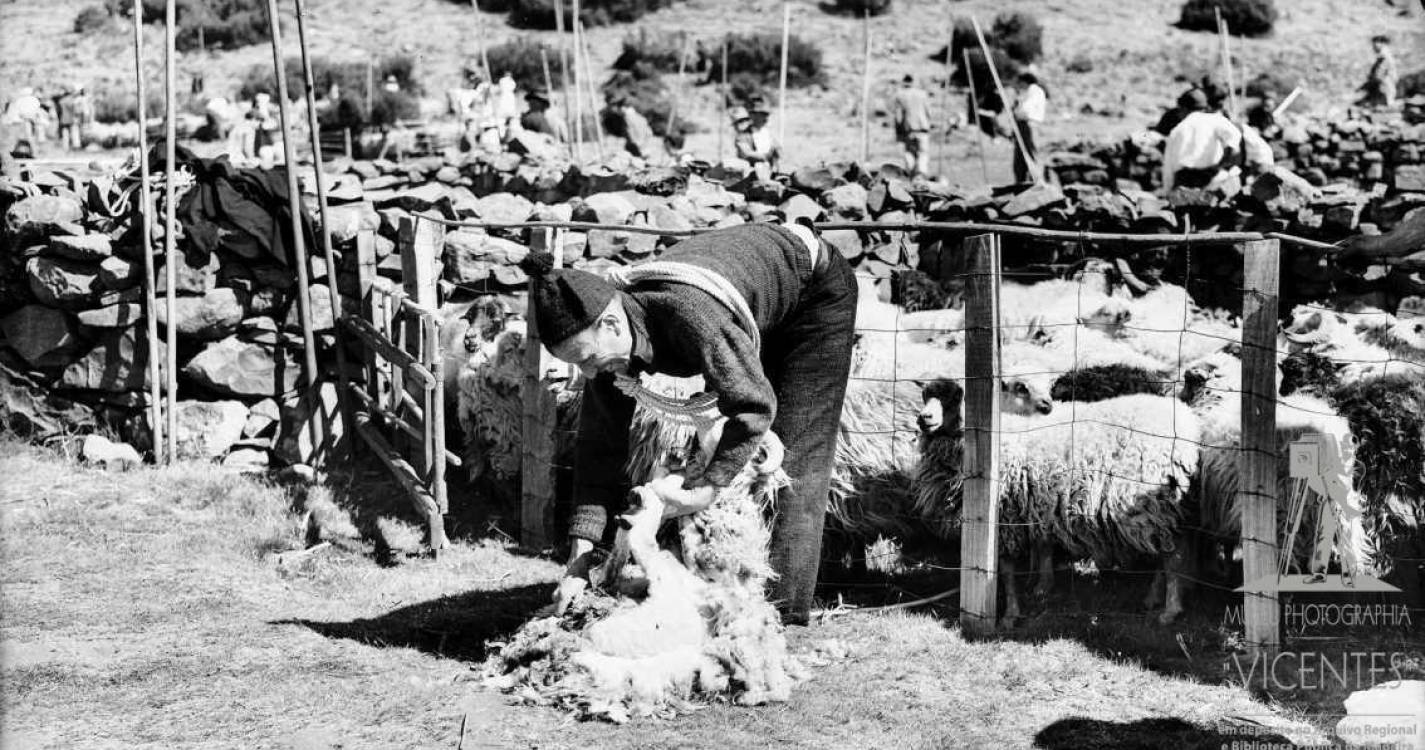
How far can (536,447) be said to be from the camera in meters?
7.21

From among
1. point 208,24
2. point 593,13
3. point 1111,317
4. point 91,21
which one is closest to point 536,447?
point 1111,317

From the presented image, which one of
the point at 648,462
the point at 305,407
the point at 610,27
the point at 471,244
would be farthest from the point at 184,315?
the point at 610,27

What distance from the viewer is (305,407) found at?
8.70 metres

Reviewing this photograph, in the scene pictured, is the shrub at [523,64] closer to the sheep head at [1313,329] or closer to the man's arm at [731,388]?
the sheep head at [1313,329]

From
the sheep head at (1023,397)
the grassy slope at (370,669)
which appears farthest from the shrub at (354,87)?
the sheep head at (1023,397)

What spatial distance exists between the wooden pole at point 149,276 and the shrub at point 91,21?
2543cm

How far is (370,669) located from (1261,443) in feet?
11.3

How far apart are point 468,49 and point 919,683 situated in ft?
86.8

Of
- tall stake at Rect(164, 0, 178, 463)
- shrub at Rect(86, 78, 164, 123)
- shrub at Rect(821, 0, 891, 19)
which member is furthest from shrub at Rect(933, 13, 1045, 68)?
tall stake at Rect(164, 0, 178, 463)

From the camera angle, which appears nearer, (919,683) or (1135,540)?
(919,683)

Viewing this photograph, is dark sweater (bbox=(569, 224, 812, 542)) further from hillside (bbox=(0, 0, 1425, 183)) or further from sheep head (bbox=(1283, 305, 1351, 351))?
hillside (bbox=(0, 0, 1425, 183))

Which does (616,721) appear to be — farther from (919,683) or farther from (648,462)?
(648,462)

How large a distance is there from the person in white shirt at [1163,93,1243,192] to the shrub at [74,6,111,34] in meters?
26.4

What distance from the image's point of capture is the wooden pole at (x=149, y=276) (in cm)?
818
